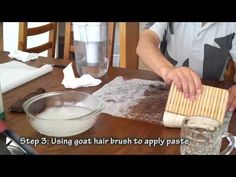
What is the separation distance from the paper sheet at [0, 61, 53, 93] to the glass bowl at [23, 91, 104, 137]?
0.24m

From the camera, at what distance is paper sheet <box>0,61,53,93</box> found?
104 centimetres

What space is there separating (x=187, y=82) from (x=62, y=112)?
12.8 inches

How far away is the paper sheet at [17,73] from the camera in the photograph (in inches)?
40.9

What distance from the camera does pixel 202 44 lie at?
4.12 feet

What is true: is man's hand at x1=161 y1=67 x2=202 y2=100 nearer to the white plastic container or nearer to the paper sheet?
the white plastic container

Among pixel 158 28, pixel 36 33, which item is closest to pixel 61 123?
pixel 158 28

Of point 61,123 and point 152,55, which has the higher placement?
point 152,55

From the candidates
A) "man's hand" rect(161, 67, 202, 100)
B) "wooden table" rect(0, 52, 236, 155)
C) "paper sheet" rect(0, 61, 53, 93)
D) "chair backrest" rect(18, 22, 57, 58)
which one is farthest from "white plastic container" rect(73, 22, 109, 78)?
"chair backrest" rect(18, 22, 57, 58)

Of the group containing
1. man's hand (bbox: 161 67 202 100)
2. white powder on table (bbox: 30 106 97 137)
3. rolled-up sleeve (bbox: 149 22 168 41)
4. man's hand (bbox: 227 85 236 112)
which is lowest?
white powder on table (bbox: 30 106 97 137)

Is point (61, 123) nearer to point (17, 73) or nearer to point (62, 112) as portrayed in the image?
point (62, 112)

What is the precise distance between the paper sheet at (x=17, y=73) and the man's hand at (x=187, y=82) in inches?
20.0

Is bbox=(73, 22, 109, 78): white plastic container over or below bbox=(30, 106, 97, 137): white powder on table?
over
